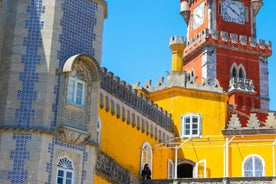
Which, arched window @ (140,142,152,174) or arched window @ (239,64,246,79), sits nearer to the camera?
arched window @ (140,142,152,174)

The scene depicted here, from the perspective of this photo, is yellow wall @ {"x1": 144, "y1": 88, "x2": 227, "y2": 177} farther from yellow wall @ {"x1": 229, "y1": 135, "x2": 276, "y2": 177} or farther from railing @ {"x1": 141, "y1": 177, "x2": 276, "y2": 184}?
railing @ {"x1": 141, "y1": 177, "x2": 276, "y2": 184}

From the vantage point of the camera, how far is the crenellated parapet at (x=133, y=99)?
2644 centimetres

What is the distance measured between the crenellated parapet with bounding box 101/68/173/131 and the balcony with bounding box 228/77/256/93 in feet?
57.1

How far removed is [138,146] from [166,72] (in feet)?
23.4

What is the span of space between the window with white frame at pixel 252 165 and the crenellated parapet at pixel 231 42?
20.2 metres

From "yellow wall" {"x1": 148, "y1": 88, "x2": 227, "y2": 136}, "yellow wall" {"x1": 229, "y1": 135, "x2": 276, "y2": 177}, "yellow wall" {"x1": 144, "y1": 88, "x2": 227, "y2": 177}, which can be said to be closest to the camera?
"yellow wall" {"x1": 229, "y1": 135, "x2": 276, "y2": 177}

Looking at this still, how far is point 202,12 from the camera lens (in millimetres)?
55812

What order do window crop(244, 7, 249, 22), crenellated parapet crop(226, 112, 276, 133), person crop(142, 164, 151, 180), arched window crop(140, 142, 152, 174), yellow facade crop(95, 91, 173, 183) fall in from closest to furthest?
yellow facade crop(95, 91, 173, 183) → person crop(142, 164, 151, 180) → arched window crop(140, 142, 152, 174) → crenellated parapet crop(226, 112, 276, 133) → window crop(244, 7, 249, 22)

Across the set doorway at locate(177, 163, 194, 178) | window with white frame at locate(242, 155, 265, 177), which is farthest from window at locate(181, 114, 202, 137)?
window with white frame at locate(242, 155, 265, 177)

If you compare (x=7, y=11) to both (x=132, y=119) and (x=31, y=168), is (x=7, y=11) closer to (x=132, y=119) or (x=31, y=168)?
(x=31, y=168)

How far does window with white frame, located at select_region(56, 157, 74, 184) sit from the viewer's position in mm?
18141

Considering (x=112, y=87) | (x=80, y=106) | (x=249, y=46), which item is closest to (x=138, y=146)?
(x=112, y=87)

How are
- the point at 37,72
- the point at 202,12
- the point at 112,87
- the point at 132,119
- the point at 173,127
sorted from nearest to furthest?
the point at 37,72 → the point at 112,87 → the point at 132,119 → the point at 173,127 → the point at 202,12

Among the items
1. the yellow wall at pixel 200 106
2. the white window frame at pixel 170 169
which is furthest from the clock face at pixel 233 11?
the white window frame at pixel 170 169
